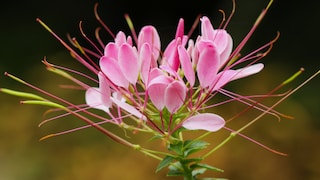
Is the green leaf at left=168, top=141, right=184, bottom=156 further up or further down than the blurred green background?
further down

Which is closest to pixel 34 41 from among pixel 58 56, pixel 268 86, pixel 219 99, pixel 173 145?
pixel 58 56

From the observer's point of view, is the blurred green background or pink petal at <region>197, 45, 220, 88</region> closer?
pink petal at <region>197, 45, 220, 88</region>

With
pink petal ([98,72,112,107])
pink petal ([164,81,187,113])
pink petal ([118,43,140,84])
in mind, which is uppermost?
pink petal ([118,43,140,84])

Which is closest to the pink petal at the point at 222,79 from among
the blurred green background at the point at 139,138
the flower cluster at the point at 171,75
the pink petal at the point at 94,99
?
the flower cluster at the point at 171,75

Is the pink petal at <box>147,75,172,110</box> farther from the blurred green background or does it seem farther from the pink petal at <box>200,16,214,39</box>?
the blurred green background

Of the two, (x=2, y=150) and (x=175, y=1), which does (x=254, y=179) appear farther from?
(x=175, y=1)

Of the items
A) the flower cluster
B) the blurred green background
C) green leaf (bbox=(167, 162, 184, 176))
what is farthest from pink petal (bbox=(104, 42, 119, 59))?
the blurred green background

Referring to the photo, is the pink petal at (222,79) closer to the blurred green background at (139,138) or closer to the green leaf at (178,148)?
the green leaf at (178,148)
